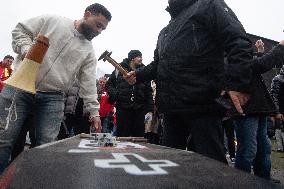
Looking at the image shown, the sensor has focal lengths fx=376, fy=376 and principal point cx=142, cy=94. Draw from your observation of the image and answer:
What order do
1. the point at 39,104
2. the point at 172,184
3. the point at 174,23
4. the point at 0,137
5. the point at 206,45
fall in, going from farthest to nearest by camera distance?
the point at 39,104 → the point at 0,137 → the point at 174,23 → the point at 206,45 → the point at 172,184

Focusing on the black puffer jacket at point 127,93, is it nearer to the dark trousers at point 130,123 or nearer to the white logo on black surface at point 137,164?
the dark trousers at point 130,123

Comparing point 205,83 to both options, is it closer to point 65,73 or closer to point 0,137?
point 65,73

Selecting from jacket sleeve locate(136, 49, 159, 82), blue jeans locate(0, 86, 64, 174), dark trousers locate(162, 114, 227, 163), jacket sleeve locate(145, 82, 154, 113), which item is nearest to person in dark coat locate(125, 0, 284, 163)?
dark trousers locate(162, 114, 227, 163)

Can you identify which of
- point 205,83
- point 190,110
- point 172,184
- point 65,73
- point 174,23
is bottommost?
point 172,184

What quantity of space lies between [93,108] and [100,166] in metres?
2.73

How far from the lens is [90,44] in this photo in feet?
13.5

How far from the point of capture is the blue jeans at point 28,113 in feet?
11.2

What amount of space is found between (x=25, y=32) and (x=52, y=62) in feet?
1.31

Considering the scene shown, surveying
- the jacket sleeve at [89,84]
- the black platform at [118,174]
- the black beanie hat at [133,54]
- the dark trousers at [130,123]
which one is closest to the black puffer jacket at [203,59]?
the black platform at [118,174]

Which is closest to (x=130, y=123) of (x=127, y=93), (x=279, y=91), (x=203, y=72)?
(x=127, y=93)

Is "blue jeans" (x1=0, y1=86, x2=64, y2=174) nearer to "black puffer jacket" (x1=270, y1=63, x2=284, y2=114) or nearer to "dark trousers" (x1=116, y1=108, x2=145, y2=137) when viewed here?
"dark trousers" (x1=116, y1=108, x2=145, y2=137)

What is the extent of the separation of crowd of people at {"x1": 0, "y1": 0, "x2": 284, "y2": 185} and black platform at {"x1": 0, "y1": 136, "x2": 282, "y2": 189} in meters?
1.08

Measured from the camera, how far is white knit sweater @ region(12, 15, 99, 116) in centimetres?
367

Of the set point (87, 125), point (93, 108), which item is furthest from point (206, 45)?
point (87, 125)
